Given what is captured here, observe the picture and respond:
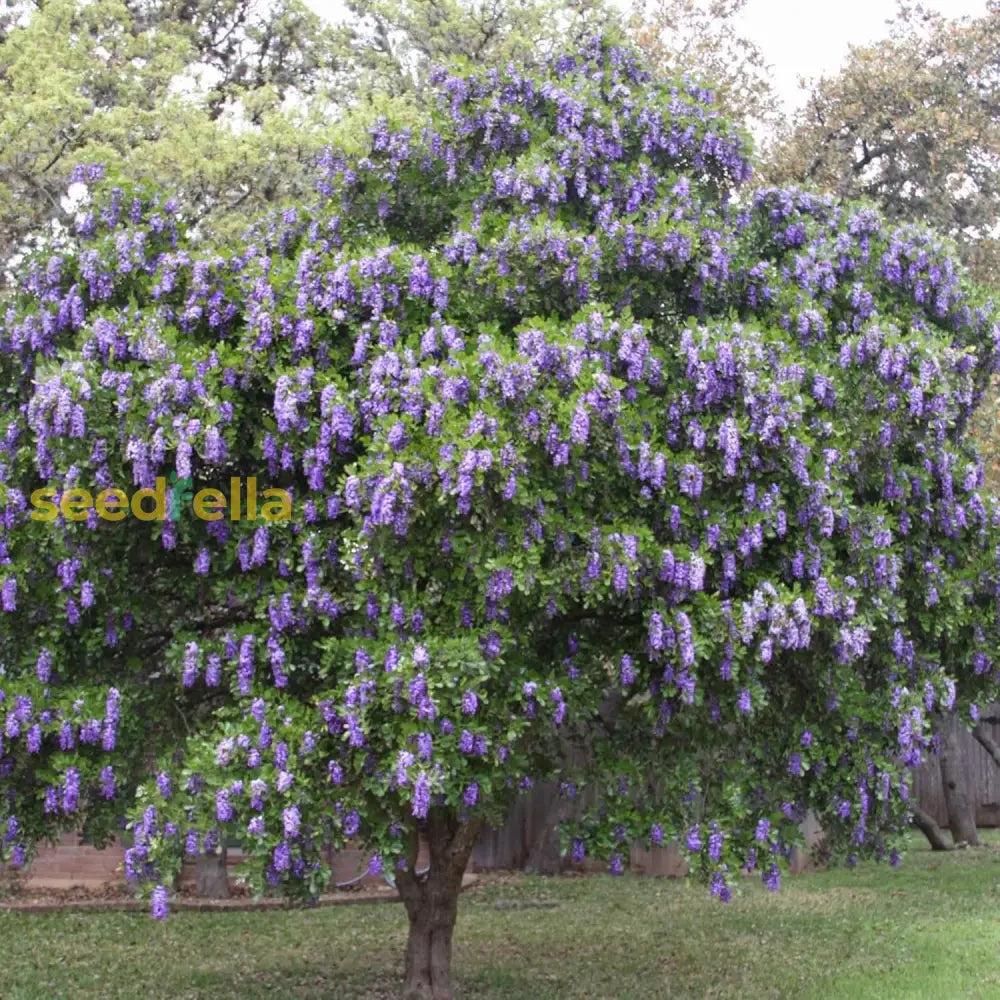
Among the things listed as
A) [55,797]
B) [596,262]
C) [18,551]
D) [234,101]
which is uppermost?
[234,101]

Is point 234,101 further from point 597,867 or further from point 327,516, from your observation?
point 327,516

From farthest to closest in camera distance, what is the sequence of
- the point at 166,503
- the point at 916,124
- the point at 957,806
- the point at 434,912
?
1. the point at 957,806
2. the point at 916,124
3. the point at 434,912
4. the point at 166,503

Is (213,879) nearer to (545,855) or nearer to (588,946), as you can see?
(545,855)

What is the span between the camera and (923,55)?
72.1 ft

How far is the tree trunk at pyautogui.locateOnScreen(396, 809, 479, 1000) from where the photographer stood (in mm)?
11442

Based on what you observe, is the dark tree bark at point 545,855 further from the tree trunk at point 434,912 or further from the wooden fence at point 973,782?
the tree trunk at point 434,912

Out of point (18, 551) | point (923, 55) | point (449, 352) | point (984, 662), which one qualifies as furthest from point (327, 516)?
point (923, 55)

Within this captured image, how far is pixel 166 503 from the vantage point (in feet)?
29.3

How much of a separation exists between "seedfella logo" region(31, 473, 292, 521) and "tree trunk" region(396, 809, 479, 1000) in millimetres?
3576

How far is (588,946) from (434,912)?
436 cm

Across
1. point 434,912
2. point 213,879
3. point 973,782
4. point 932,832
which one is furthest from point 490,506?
point 973,782

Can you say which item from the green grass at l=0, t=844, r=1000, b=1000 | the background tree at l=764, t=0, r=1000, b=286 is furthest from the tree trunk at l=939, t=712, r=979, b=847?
the background tree at l=764, t=0, r=1000, b=286

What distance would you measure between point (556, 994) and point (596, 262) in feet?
22.8

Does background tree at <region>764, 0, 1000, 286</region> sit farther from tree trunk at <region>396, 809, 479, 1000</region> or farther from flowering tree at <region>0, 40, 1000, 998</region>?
tree trunk at <region>396, 809, 479, 1000</region>
